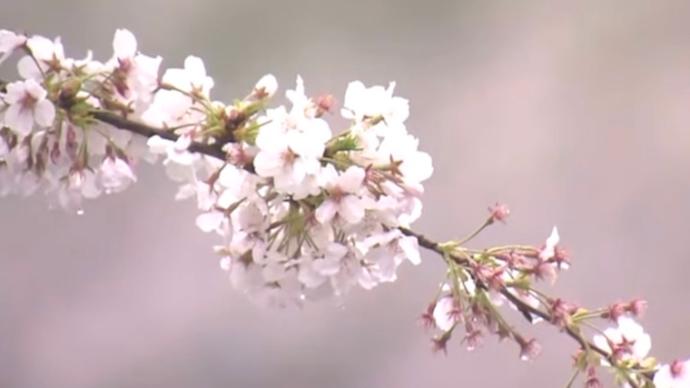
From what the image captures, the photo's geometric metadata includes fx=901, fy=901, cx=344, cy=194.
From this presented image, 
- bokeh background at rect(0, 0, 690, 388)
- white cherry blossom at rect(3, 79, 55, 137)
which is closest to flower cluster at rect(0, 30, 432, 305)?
white cherry blossom at rect(3, 79, 55, 137)

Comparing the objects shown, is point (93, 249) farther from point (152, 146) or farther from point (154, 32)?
point (152, 146)

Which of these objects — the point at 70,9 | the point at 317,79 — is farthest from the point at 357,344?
the point at 70,9

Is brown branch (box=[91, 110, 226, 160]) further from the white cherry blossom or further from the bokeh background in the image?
the bokeh background

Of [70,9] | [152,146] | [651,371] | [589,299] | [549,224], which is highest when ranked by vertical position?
[70,9]

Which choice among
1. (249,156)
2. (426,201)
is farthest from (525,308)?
(426,201)

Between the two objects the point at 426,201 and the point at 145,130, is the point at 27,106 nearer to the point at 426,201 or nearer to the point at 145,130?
the point at 145,130

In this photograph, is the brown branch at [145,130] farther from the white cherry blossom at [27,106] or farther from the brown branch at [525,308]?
the brown branch at [525,308]
